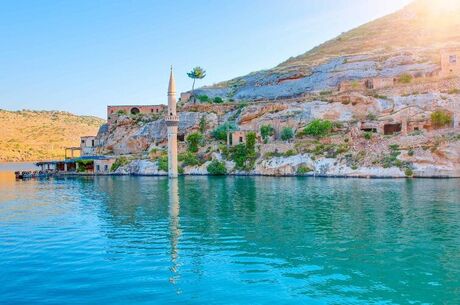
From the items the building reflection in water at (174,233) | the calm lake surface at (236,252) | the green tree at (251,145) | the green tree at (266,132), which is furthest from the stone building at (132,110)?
the calm lake surface at (236,252)

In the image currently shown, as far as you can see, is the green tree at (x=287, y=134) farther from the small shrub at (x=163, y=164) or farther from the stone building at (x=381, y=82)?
the small shrub at (x=163, y=164)

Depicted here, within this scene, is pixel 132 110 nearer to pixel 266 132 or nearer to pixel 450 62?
pixel 266 132

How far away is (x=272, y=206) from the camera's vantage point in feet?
94.8

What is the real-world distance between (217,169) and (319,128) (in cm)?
1427

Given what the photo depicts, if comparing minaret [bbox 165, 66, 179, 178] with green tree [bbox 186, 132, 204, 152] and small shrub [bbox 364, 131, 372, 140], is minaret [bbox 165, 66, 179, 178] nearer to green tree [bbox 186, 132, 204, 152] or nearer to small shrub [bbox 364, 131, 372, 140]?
green tree [bbox 186, 132, 204, 152]

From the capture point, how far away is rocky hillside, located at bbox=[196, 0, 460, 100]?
2970 inches

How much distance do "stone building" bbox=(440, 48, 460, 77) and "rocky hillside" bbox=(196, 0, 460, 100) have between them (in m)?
2.69

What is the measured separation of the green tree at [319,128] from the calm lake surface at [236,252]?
29880mm

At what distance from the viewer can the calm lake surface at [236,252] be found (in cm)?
1221

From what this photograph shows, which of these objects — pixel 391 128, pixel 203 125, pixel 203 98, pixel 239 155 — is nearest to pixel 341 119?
pixel 391 128

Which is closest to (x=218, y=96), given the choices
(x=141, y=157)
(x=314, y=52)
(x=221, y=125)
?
(x=221, y=125)

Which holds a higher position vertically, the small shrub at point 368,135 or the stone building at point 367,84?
the stone building at point 367,84

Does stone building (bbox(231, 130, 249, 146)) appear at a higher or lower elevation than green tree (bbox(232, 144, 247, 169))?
higher

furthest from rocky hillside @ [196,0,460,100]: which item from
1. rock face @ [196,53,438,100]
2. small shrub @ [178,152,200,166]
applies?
small shrub @ [178,152,200,166]
